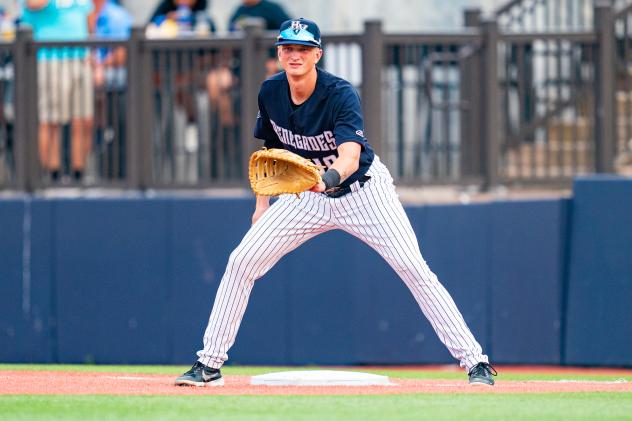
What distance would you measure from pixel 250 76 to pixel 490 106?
2.00 metres

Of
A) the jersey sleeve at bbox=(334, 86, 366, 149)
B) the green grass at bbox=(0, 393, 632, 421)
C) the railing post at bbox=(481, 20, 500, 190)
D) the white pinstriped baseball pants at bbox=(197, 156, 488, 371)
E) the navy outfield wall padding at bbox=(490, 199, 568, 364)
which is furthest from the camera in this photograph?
the railing post at bbox=(481, 20, 500, 190)

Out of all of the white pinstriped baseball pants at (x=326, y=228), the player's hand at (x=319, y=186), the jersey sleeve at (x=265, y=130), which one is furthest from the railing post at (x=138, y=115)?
the player's hand at (x=319, y=186)

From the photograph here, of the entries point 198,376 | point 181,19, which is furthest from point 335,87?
point 181,19

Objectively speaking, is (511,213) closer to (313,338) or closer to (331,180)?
(313,338)

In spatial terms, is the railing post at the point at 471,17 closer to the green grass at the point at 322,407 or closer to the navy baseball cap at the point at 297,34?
the navy baseball cap at the point at 297,34

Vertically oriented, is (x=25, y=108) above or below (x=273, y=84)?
below

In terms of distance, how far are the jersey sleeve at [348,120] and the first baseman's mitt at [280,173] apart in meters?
0.22

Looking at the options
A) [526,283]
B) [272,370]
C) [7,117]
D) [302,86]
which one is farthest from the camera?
[7,117]

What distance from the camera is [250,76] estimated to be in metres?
11.1

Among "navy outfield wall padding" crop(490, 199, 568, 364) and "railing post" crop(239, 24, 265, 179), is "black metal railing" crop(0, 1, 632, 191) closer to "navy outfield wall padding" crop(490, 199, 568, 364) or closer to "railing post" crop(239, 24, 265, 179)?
"railing post" crop(239, 24, 265, 179)

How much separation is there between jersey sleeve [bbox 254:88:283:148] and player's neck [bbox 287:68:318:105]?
23 centimetres

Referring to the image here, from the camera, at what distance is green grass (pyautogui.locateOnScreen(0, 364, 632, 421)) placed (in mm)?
5926

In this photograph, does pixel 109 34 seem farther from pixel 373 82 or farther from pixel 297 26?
pixel 297 26

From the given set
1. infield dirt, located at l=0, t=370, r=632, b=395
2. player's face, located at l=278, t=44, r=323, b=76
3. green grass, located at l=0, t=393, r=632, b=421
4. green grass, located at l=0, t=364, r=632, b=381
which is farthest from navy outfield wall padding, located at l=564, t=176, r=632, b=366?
player's face, located at l=278, t=44, r=323, b=76
